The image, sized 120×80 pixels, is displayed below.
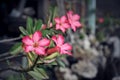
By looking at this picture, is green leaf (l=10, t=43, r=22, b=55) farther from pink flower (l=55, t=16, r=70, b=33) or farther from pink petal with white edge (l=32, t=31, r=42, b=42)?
pink flower (l=55, t=16, r=70, b=33)

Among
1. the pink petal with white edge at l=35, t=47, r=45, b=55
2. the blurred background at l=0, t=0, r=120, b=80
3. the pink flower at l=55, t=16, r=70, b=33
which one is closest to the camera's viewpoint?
the pink petal with white edge at l=35, t=47, r=45, b=55

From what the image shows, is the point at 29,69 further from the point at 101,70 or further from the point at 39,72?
the point at 101,70

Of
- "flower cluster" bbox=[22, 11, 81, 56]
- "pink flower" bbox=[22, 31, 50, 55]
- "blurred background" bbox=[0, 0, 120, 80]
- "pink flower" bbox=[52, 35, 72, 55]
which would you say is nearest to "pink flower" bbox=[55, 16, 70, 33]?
"flower cluster" bbox=[22, 11, 81, 56]

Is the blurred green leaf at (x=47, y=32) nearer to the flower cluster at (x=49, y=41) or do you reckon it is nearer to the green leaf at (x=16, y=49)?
the flower cluster at (x=49, y=41)

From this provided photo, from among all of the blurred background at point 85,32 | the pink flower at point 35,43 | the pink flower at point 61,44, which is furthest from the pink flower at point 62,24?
the blurred background at point 85,32

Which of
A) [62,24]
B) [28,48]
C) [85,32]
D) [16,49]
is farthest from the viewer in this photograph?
[85,32]

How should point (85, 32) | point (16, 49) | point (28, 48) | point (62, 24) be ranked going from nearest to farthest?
point (28, 48)
point (16, 49)
point (62, 24)
point (85, 32)

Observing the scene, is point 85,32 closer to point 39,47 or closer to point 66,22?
point 66,22

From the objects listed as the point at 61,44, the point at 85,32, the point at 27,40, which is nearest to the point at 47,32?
the point at 61,44
